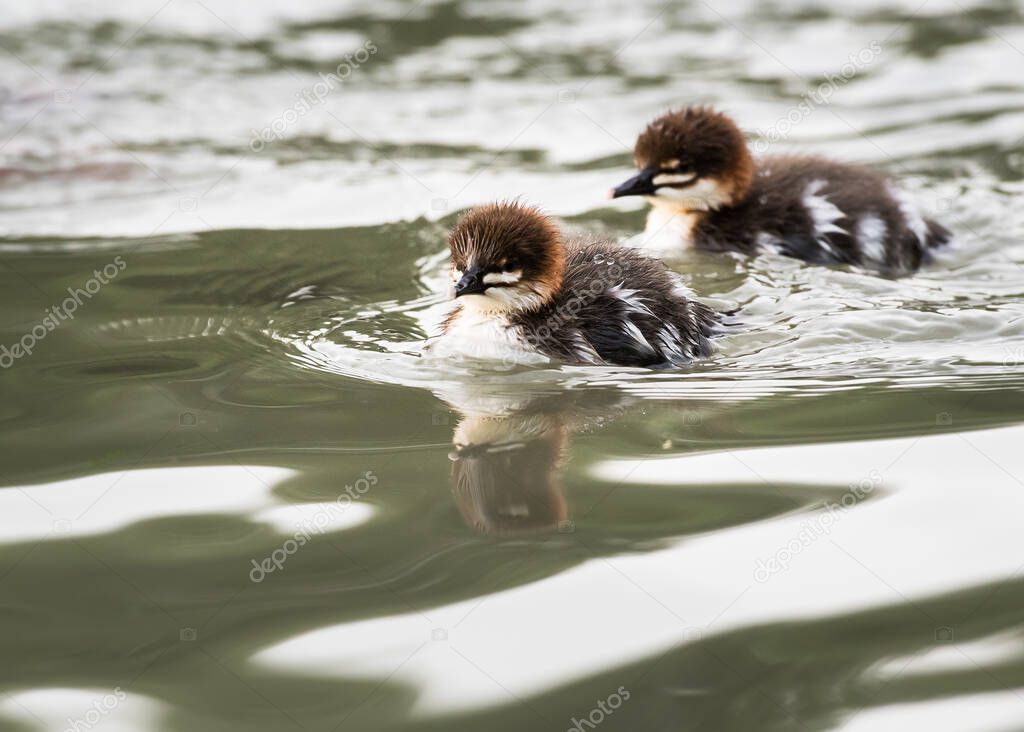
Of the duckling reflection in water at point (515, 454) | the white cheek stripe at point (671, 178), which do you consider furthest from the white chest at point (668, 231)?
the duckling reflection in water at point (515, 454)

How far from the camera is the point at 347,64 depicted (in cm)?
925

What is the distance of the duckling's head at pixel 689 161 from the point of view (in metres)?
5.79

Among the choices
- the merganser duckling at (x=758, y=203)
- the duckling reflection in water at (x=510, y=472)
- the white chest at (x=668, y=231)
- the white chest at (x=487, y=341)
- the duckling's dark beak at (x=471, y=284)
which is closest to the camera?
the duckling reflection in water at (x=510, y=472)

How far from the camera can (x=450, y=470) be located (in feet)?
11.7

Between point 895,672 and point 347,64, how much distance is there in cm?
744

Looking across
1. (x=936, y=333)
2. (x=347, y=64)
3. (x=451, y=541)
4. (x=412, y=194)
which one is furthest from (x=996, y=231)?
(x=347, y=64)

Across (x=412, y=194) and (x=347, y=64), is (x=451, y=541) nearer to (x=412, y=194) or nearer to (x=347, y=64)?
Result: (x=412, y=194)

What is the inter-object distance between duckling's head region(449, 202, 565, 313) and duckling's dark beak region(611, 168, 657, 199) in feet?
4.02

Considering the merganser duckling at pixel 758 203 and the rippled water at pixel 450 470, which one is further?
the merganser duckling at pixel 758 203

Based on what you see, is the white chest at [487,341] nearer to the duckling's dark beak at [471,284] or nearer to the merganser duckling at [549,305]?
the merganser duckling at [549,305]

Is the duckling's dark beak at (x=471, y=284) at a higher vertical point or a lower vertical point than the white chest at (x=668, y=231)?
higher

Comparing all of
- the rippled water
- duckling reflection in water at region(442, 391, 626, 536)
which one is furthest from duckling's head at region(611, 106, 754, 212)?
duckling reflection in water at region(442, 391, 626, 536)

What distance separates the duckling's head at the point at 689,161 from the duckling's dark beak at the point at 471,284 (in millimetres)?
1464

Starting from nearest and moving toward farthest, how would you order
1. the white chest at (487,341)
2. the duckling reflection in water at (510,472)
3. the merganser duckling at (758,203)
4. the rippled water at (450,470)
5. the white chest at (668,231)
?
the rippled water at (450,470) < the duckling reflection in water at (510,472) < the white chest at (487,341) < the merganser duckling at (758,203) < the white chest at (668,231)
